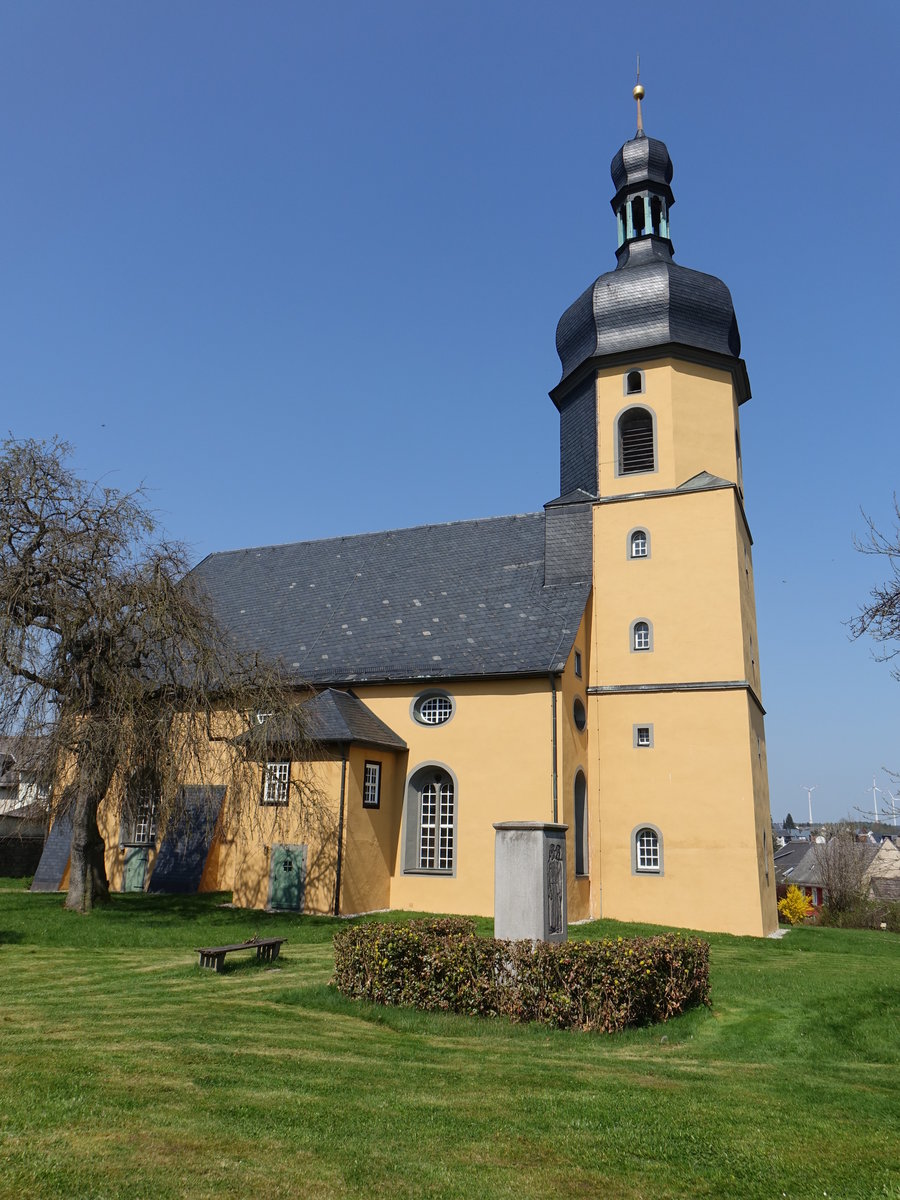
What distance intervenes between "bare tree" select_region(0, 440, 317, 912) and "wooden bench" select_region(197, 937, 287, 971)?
4.54 metres

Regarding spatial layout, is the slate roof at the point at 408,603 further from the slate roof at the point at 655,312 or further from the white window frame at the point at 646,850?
the slate roof at the point at 655,312

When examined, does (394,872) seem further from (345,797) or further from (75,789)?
(75,789)

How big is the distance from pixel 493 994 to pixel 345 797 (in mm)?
10648

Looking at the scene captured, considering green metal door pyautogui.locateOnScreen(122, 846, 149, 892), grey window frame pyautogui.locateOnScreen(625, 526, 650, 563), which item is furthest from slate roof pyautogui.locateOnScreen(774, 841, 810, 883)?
green metal door pyautogui.locateOnScreen(122, 846, 149, 892)

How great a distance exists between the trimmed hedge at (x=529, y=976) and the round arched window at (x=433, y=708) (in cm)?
1116

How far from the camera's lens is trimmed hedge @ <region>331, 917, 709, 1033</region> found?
1020 cm

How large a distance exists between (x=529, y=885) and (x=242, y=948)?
455 centimetres

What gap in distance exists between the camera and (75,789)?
17141 mm

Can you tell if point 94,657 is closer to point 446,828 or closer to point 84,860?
point 84,860

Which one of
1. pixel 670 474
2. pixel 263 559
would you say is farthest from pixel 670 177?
pixel 263 559

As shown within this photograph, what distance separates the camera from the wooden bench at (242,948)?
1282 centimetres

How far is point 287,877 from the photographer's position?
68.8ft

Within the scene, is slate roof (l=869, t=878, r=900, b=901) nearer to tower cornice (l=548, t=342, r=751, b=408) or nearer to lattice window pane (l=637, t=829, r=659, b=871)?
lattice window pane (l=637, t=829, r=659, b=871)

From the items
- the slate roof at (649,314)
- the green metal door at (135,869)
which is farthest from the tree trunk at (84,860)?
the slate roof at (649,314)
